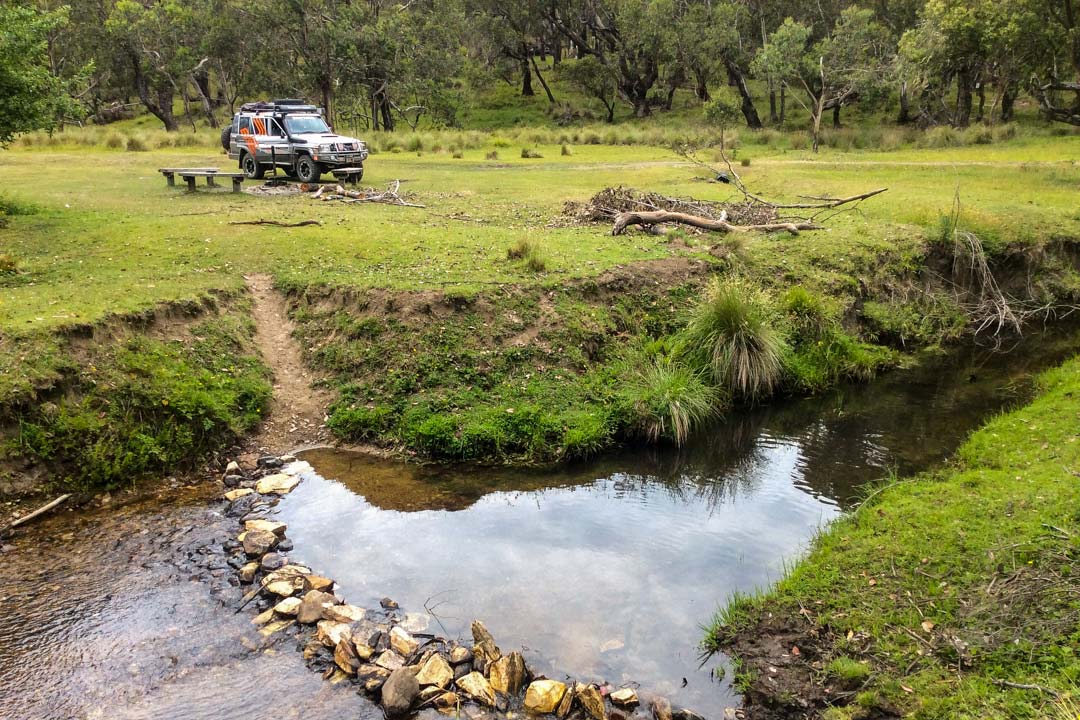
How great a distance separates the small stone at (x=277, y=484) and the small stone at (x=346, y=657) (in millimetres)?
3206

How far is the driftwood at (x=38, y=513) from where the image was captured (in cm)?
799

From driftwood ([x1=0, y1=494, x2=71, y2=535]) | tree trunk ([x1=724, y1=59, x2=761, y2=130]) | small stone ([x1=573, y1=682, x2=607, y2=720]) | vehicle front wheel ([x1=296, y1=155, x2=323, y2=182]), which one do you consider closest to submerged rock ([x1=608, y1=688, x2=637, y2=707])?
small stone ([x1=573, y1=682, x2=607, y2=720])

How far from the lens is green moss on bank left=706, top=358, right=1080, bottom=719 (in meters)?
5.43

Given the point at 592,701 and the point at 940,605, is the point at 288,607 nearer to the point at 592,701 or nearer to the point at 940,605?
the point at 592,701

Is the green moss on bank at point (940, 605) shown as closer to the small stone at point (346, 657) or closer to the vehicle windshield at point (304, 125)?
the small stone at point (346, 657)

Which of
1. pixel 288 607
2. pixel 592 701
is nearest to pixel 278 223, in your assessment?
pixel 288 607

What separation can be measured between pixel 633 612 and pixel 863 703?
6.61 ft

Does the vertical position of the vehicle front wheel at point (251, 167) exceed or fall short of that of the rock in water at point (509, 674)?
it exceeds it

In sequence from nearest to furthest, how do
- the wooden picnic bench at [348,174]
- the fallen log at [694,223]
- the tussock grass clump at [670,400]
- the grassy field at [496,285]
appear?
the grassy field at [496,285]
the tussock grass clump at [670,400]
the fallen log at [694,223]
the wooden picnic bench at [348,174]

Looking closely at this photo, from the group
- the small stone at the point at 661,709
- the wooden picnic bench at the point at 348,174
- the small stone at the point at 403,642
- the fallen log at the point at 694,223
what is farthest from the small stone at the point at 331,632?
the wooden picnic bench at the point at 348,174

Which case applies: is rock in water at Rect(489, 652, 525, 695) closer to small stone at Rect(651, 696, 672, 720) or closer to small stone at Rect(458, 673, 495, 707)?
small stone at Rect(458, 673, 495, 707)

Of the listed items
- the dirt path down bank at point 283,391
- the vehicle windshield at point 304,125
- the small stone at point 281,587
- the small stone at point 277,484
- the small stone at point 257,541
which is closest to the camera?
the small stone at point 281,587

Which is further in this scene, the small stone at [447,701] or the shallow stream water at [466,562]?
the shallow stream water at [466,562]

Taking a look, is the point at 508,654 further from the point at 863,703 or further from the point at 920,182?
the point at 920,182
